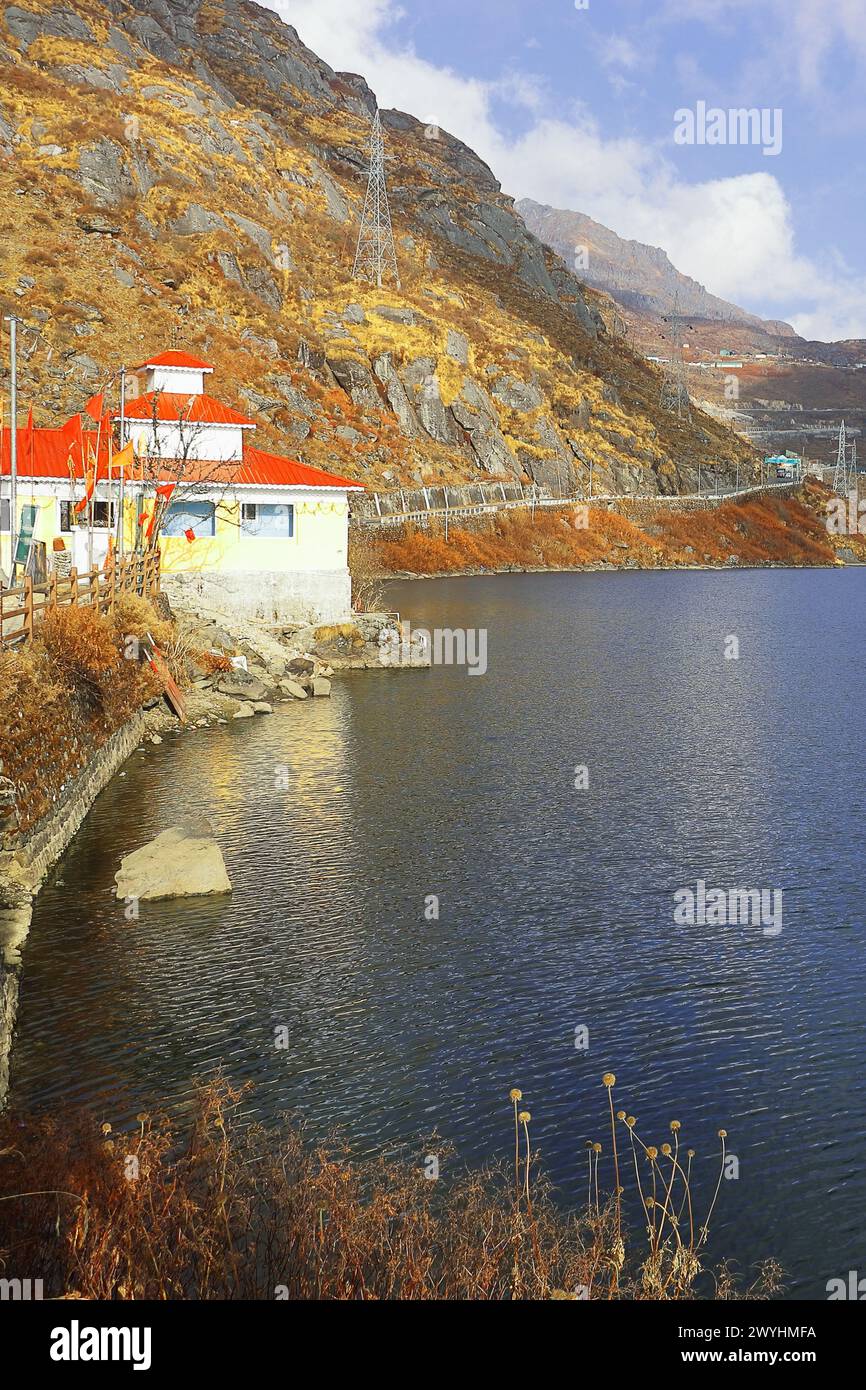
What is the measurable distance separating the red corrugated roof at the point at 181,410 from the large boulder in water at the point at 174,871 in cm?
3346

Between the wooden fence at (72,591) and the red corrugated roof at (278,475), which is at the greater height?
the red corrugated roof at (278,475)

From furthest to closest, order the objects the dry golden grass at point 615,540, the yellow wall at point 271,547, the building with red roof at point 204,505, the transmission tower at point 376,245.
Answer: the transmission tower at point 376,245
the dry golden grass at point 615,540
the yellow wall at point 271,547
the building with red roof at point 204,505

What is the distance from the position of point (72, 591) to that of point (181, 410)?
2572 cm

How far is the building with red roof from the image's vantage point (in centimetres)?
5053

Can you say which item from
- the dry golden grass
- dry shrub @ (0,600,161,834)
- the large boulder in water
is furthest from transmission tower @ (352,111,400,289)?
the large boulder in water

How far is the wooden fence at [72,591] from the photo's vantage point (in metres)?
26.1

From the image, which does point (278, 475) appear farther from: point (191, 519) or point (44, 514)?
point (44, 514)

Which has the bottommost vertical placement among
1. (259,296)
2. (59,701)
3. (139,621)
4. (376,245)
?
(59,701)

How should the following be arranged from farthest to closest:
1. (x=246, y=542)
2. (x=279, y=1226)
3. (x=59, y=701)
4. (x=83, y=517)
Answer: (x=246, y=542) < (x=83, y=517) < (x=59, y=701) < (x=279, y=1226)

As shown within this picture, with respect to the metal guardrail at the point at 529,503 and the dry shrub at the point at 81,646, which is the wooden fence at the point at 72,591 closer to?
the dry shrub at the point at 81,646

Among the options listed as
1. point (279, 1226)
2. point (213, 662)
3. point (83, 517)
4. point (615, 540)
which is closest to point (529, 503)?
point (615, 540)

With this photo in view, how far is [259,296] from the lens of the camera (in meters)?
126

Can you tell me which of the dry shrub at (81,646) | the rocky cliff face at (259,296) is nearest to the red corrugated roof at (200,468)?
the dry shrub at (81,646)
